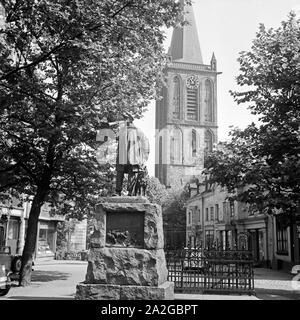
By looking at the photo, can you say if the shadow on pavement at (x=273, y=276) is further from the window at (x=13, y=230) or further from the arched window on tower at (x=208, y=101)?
the arched window on tower at (x=208, y=101)

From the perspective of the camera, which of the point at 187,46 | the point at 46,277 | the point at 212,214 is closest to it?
the point at 46,277

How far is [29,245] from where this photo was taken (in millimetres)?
15781

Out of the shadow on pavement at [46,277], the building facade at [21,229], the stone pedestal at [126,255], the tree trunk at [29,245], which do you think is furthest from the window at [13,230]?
the stone pedestal at [126,255]

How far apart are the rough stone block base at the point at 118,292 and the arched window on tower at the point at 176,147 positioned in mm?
82357

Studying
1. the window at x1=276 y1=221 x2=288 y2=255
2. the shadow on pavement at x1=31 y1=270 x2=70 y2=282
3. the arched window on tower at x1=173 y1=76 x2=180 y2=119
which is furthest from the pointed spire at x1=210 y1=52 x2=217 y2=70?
the shadow on pavement at x1=31 y1=270 x2=70 y2=282

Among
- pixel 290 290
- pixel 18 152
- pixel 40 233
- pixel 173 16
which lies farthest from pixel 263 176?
pixel 40 233

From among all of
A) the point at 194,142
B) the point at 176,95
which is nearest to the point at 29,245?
the point at 194,142

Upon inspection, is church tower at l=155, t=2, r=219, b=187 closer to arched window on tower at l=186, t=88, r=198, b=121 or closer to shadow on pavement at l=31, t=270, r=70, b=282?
arched window on tower at l=186, t=88, r=198, b=121

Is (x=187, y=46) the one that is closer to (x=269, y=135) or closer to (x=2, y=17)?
(x=269, y=135)

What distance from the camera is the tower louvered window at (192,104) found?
311 ft

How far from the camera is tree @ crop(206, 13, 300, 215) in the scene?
15023mm

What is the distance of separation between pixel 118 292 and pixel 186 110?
88023 mm

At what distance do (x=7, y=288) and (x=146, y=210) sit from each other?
20.1 feet
